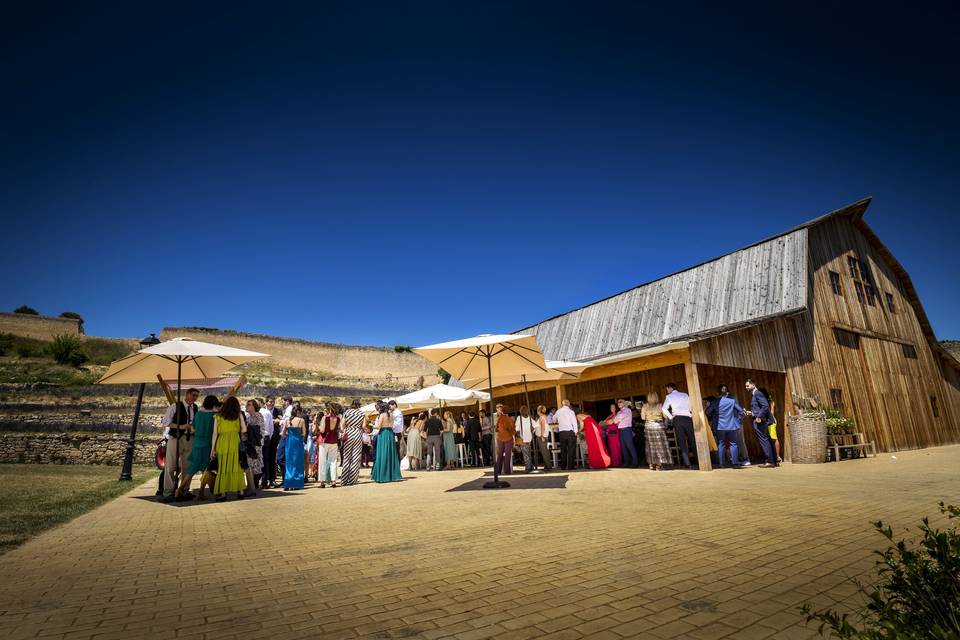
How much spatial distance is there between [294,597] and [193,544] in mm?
2390

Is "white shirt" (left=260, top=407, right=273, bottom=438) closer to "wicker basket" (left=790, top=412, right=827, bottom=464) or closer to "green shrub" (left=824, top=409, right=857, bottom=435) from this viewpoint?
"wicker basket" (left=790, top=412, right=827, bottom=464)

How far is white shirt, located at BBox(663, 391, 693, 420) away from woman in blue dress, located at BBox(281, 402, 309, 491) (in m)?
7.99

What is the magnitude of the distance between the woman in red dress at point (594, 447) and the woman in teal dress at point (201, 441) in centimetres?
835

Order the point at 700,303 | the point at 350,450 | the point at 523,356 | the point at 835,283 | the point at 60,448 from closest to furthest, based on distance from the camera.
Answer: the point at 523,356 < the point at 350,450 < the point at 700,303 < the point at 835,283 < the point at 60,448

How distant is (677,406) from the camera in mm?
10516

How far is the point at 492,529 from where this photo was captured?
4.64 metres

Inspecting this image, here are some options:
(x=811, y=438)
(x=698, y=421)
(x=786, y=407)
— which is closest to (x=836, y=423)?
(x=786, y=407)

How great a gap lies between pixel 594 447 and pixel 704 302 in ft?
21.8

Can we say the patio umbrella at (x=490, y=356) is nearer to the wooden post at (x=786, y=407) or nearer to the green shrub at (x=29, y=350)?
the wooden post at (x=786, y=407)

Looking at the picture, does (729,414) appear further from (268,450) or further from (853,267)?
(853,267)

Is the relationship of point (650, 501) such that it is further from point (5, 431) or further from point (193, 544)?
point (5, 431)

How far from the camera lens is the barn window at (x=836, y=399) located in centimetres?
1368

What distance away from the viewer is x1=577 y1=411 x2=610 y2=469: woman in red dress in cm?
1185

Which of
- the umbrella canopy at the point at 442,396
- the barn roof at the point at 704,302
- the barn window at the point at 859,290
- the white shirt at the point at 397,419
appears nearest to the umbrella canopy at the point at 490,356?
the barn roof at the point at 704,302
